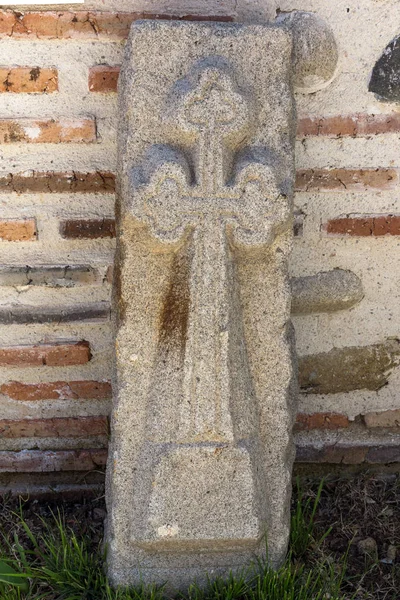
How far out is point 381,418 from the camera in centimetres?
252

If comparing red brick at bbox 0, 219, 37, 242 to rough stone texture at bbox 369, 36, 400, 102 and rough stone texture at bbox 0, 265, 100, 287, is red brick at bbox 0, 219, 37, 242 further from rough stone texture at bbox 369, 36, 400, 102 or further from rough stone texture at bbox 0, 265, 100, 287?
rough stone texture at bbox 369, 36, 400, 102

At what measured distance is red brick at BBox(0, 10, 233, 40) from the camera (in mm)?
2012

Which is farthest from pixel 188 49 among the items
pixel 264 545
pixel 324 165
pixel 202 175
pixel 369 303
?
pixel 264 545

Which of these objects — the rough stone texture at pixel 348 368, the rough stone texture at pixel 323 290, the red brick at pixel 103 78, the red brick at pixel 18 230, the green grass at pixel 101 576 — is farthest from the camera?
the rough stone texture at pixel 348 368

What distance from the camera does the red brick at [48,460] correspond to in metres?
2.47

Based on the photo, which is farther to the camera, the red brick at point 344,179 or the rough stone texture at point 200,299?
the red brick at point 344,179

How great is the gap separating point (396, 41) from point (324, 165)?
382 millimetres

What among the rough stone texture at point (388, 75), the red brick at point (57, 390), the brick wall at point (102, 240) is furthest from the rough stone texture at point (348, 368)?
the rough stone texture at point (388, 75)

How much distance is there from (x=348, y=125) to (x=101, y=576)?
140 cm

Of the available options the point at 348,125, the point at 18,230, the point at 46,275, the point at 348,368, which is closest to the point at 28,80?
the point at 18,230

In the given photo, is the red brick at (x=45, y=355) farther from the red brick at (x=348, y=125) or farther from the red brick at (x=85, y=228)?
the red brick at (x=348, y=125)

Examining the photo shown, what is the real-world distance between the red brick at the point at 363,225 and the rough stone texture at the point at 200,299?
0.42 metres

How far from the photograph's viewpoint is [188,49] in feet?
5.96

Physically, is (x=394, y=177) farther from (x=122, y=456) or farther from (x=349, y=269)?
(x=122, y=456)
